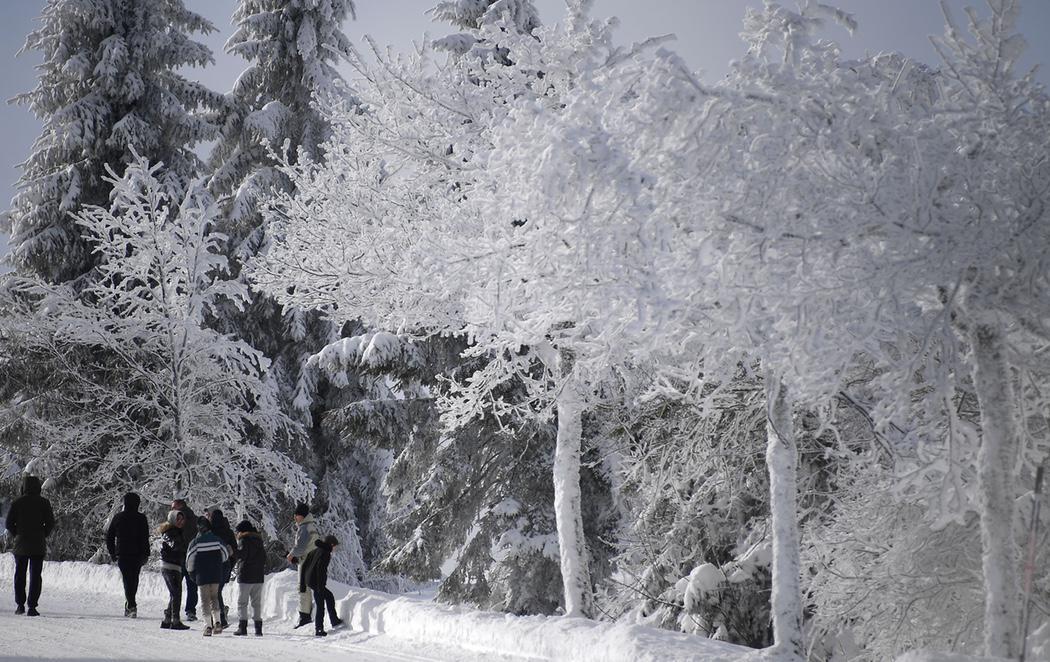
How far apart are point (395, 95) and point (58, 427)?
31.9 ft

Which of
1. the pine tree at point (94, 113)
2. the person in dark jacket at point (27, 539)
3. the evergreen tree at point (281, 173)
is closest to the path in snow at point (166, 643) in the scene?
the person in dark jacket at point (27, 539)

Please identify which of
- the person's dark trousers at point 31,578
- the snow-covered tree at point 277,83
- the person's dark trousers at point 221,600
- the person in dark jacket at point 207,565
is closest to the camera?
the person in dark jacket at point 207,565

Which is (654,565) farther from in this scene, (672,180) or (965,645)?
(672,180)

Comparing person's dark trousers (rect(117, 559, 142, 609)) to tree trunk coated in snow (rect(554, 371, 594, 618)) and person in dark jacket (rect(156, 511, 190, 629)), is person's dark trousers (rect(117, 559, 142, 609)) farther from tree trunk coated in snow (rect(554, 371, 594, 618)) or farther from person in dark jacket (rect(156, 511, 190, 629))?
tree trunk coated in snow (rect(554, 371, 594, 618))

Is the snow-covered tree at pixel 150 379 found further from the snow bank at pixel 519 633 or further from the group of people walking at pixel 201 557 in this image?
the snow bank at pixel 519 633

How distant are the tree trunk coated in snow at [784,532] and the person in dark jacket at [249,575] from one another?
6.04 meters

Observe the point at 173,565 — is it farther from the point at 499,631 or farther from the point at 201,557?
the point at 499,631

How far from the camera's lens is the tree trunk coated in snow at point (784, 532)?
360 inches

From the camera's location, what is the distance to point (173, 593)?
12344mm

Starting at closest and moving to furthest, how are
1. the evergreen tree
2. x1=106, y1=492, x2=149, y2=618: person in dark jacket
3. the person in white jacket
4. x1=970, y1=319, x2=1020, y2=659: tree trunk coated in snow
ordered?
x1=970, y1=319, x2=1020, y2=659: tree trunk coated in snow → the person in white jacket → x1=106, y1=492, x2=149, y2=618: person in dark jacket → the evergreen tree

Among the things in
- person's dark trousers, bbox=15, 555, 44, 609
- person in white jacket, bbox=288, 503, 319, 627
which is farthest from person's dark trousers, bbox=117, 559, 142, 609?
person in white jacket, bbox=288, 503, 319, 627

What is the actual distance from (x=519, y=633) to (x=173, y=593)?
Result: 521 centimetres

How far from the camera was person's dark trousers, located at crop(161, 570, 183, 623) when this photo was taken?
12.2 meters

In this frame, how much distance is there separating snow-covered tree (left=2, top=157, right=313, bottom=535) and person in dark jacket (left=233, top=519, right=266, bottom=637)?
239 inches
